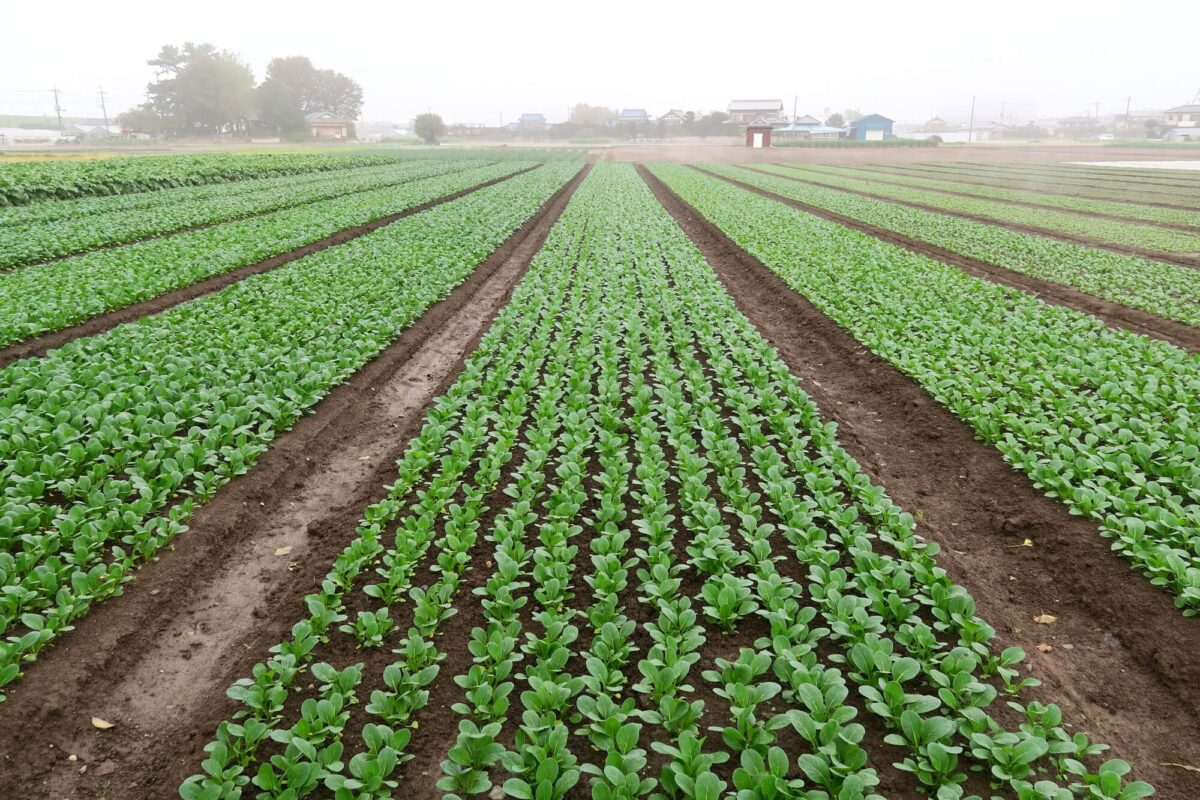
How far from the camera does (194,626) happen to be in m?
4.62

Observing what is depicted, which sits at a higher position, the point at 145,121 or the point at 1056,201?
the point at 145,121

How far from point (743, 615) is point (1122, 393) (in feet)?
19.9

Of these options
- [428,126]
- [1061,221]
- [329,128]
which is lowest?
[1061,221]

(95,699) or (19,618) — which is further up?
(19,618)

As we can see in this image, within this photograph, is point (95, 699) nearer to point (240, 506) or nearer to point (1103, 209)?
point (240, 506)

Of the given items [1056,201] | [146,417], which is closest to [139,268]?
[146,417]

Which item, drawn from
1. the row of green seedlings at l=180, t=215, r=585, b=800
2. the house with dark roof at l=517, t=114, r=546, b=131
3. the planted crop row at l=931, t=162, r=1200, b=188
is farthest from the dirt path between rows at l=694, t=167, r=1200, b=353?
the house with dark roof at l=517, t=114, r=546, b=131

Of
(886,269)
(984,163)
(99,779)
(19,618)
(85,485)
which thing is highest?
(984,163)

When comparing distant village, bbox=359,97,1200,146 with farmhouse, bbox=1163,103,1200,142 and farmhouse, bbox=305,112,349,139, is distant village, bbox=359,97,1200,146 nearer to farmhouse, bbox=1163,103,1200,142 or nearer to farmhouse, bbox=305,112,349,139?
farmhouse, bbox=1163,103,1200,142

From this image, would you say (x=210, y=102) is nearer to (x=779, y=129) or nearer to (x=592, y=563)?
(x=779, y=129)

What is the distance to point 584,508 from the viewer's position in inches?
229

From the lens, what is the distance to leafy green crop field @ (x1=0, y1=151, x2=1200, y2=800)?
3443mm

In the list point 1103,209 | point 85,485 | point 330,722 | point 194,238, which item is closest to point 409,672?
point 330,722

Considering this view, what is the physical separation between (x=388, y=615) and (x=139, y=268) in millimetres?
12716
